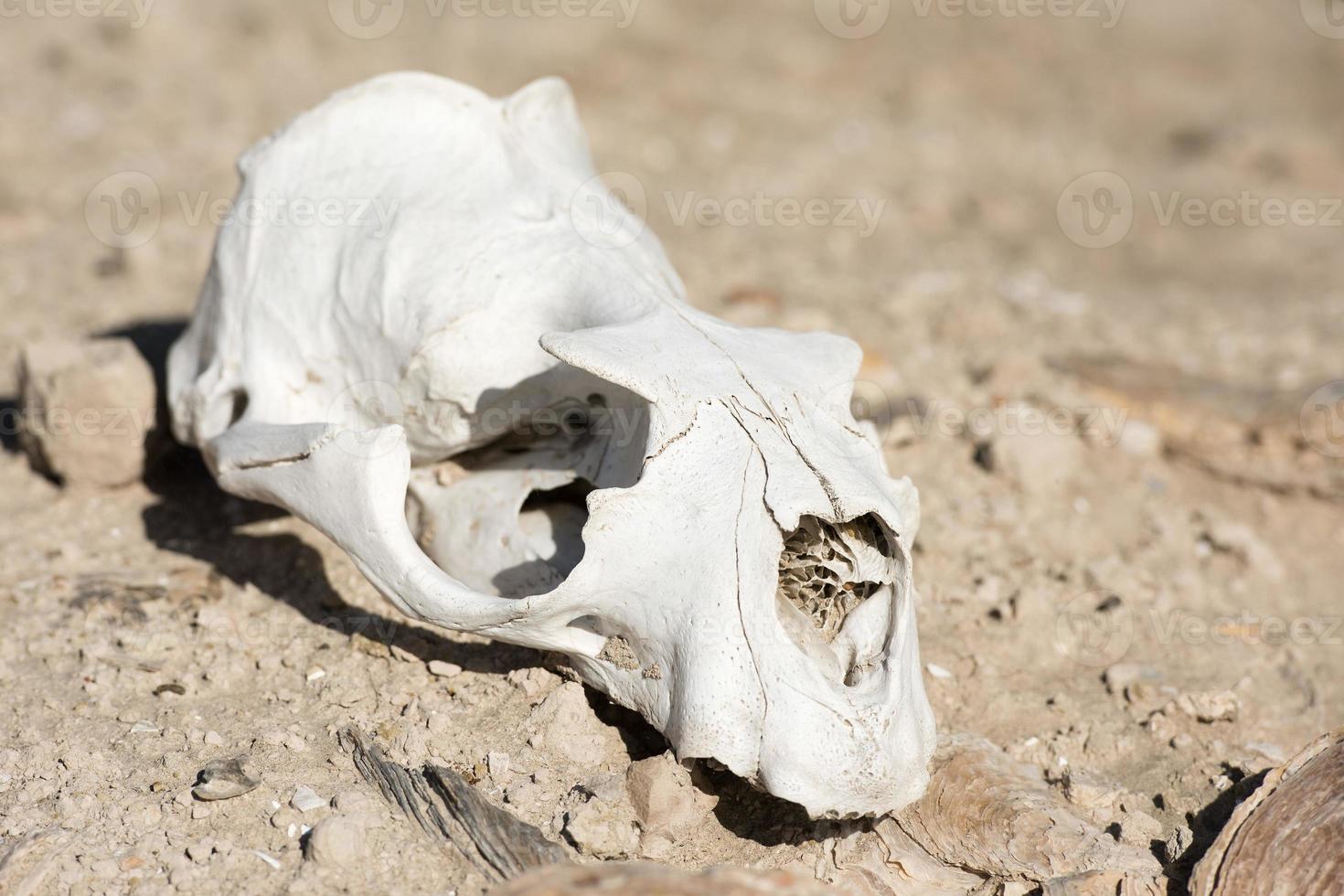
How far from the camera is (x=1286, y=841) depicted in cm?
259

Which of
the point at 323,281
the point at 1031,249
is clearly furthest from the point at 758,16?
the point at 323,281

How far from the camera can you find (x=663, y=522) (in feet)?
8.86

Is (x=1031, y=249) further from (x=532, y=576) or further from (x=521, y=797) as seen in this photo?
(x=521, y=797)

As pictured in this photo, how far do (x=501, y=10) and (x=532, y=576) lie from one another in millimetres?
6993
